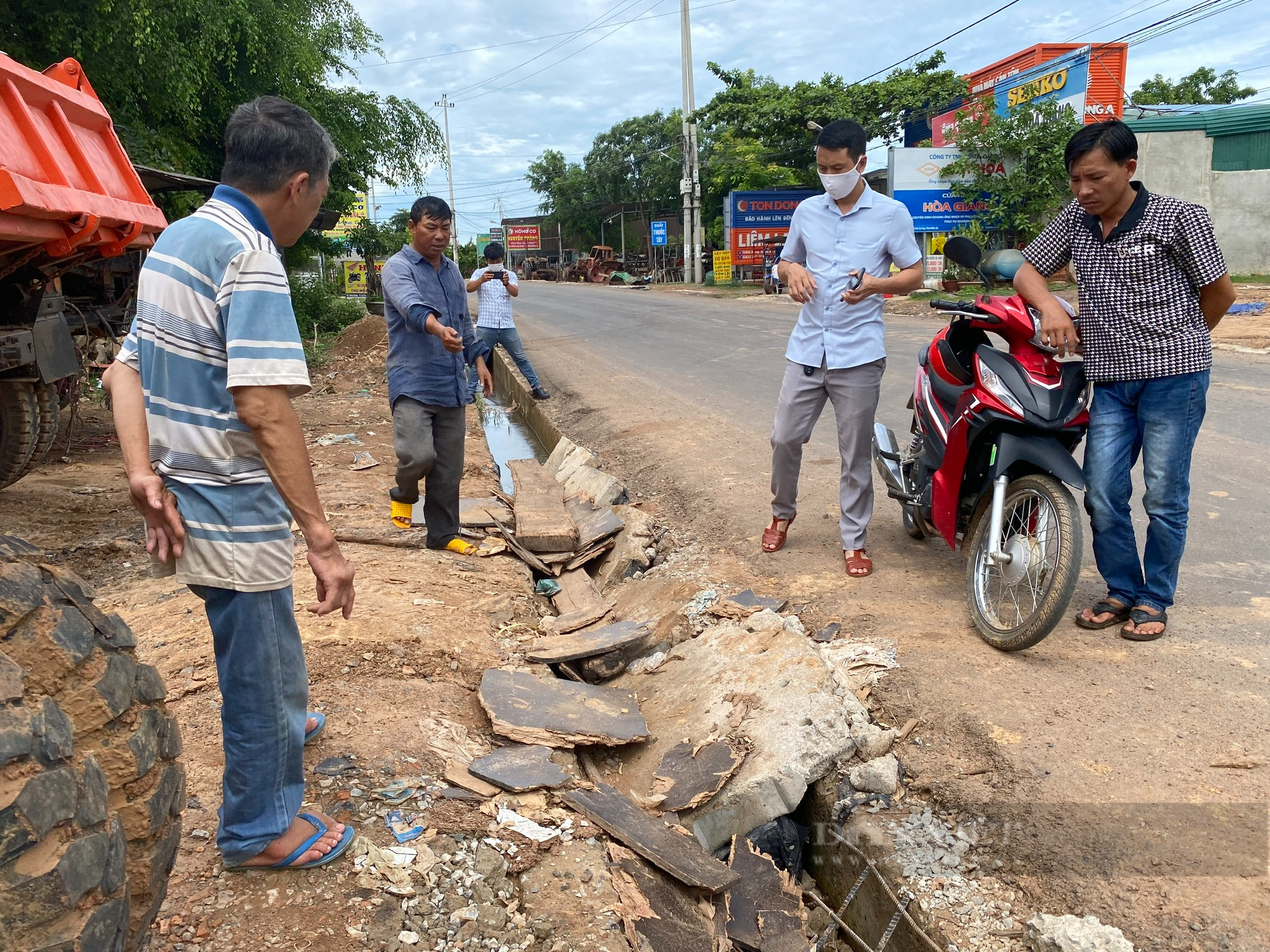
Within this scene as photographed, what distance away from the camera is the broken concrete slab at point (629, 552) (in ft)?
16.8

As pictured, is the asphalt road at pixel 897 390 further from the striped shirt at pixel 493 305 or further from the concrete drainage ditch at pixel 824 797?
the striped shirt at pixel 493 305

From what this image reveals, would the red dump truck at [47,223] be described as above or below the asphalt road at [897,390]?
above

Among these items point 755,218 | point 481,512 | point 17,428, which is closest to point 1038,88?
point 755,218

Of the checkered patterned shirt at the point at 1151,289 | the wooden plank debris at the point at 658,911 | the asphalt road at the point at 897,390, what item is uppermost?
the checkered patterned shirt at the point at 1151,289

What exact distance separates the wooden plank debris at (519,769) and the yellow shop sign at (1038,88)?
20.2 m

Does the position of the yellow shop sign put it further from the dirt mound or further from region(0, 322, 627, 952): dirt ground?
region(0, 322, 627, 952): dirt ground

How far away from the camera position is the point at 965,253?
350 centimetres

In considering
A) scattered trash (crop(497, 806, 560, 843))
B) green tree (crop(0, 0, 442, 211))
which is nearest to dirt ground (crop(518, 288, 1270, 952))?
scattered trash (crop(497, 806, 560, 843))

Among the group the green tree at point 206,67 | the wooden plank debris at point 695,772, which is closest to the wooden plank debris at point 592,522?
the wooden plank debris at point 695,772

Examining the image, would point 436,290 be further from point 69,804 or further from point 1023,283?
point 69,804

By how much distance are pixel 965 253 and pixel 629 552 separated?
2.49 meters

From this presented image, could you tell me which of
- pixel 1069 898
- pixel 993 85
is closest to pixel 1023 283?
pixel 1069 898

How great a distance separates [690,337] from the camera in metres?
14.9

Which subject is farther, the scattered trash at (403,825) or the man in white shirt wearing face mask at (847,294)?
the man in white shirt wearing face mask at (847,294)
